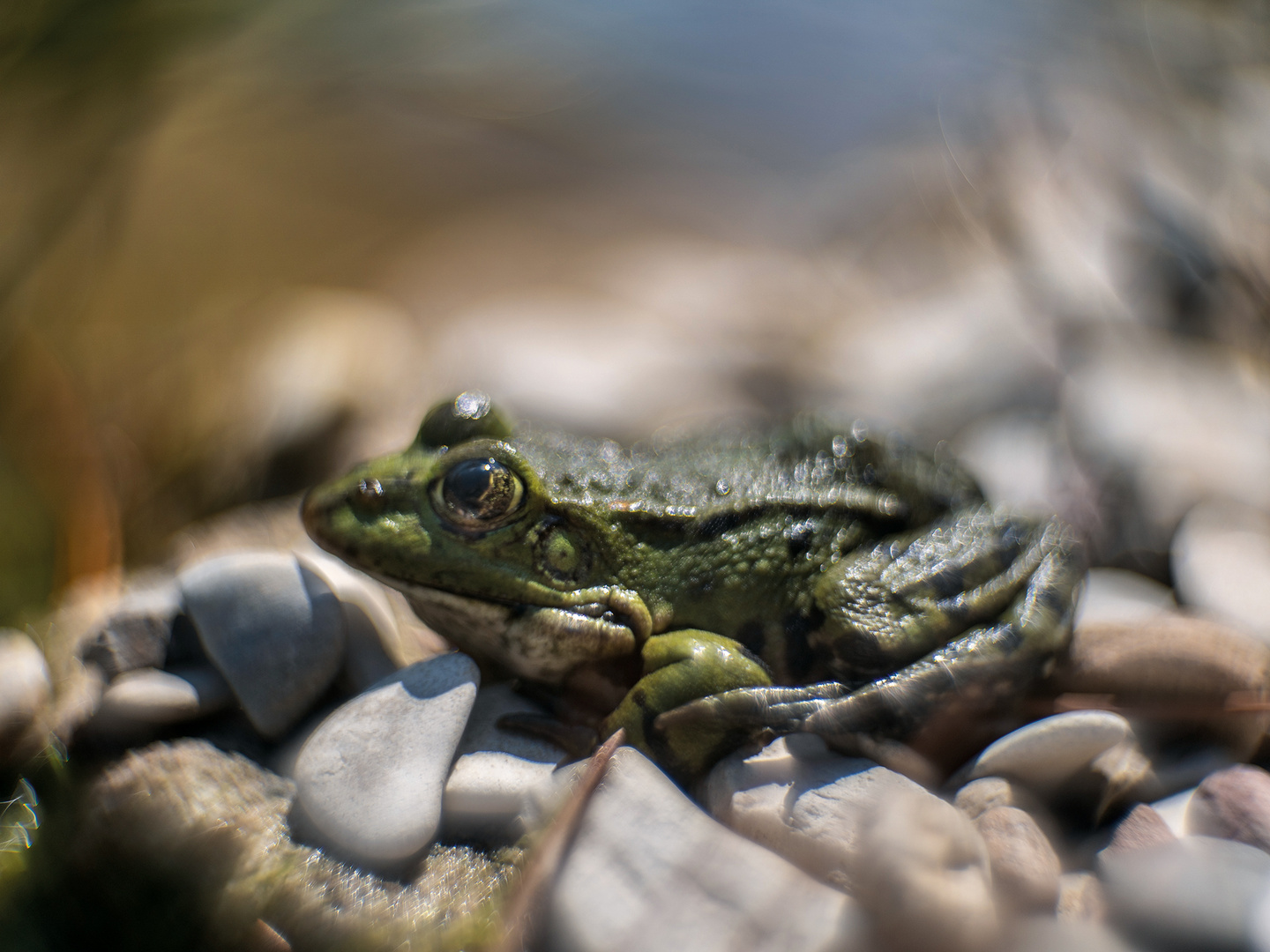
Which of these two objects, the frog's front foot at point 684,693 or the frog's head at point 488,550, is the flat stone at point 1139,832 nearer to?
the frog's front foot at point 684,693

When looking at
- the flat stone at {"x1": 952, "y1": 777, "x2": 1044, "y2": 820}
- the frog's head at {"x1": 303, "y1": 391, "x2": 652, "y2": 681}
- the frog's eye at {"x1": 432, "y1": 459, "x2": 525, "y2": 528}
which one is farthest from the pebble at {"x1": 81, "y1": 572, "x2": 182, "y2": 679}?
the flat stone at {"x1": 952, "y1": 777, "x2": 1044, "y2": 820}

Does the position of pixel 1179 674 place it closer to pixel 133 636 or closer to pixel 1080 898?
pixel 1080 898

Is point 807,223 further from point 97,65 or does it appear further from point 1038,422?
point 97,65

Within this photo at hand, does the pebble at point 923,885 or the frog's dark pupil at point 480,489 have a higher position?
the frog's dark pupil at point 480,489

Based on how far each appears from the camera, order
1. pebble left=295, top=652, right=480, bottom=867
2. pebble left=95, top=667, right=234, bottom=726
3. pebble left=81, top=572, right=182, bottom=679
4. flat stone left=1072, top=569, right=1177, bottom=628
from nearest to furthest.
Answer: pebble left=295, top=652, right=480, bottom=867 → pebble left=95, top=667, right=234, bottom=726 → pebble left=81, top=572, right=182, bottom=679 → flat stone left=1072, top=569, right=1177, bottom=628

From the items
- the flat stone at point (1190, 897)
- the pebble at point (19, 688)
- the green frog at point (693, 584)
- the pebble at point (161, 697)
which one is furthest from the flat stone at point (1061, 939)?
the pebble at point (19, 688)

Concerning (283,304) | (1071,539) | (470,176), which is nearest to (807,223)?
(470,176)

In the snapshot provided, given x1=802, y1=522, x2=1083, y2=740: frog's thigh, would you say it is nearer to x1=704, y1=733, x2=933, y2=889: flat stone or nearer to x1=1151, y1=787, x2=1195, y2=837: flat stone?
x1=704, y1=733, x2=933, y2=889: flat stone
